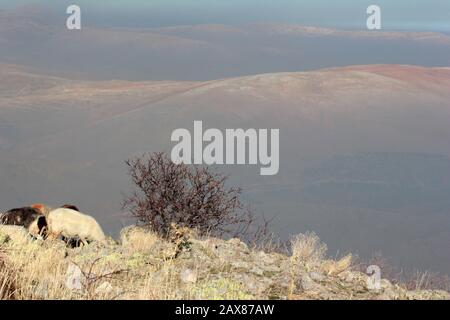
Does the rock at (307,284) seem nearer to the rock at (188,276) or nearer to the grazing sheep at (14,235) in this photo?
the rock at (188,276)

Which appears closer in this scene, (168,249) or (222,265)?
(222,265)

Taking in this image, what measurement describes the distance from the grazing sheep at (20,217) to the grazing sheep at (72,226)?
0.28m

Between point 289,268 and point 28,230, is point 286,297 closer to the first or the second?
point 289,268

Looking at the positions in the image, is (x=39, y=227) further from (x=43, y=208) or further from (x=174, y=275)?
(x=174, y=275)

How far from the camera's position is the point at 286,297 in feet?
29.7

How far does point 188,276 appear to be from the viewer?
9.88 metres

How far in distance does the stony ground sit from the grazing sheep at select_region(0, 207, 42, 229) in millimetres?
2317

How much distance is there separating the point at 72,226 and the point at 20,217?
0.98 m

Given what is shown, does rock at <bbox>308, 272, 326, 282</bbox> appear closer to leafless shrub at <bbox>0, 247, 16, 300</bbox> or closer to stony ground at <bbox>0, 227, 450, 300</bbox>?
stony ground at <bbox>0, 227, 450, 300</bbox>

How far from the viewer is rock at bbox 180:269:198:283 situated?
981cm
